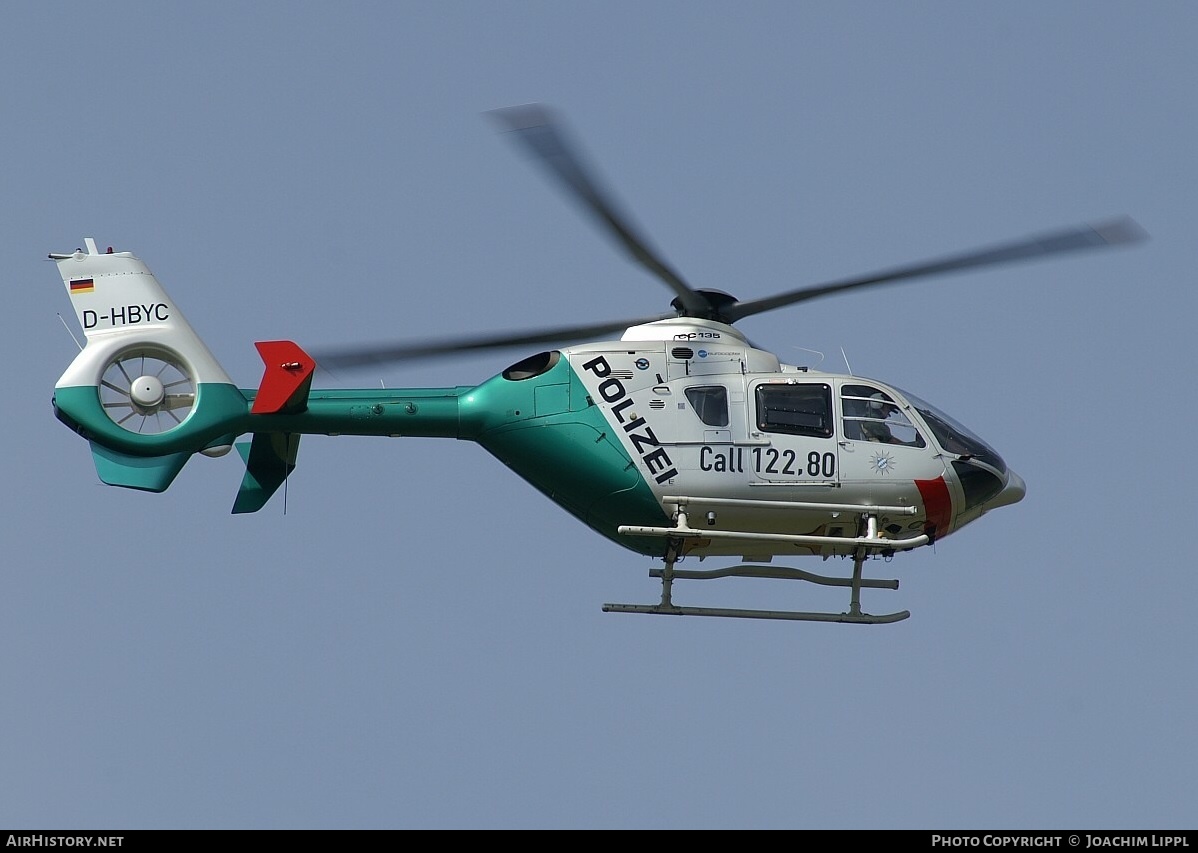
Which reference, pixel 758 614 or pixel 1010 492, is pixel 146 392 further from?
pixel 1010 492

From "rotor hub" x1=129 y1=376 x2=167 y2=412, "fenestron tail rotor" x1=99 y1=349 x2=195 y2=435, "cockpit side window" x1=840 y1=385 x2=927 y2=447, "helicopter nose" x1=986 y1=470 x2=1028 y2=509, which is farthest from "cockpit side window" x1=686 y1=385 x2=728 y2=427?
"rotor hub" x1=129 y1=376 x2=167 y2=412

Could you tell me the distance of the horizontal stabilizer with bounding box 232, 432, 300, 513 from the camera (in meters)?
22.4

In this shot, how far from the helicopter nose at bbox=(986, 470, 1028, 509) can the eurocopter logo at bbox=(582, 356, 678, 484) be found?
3790mm

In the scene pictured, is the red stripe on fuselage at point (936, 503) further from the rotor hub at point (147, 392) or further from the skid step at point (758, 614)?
the rotor hub at point (147, 392)

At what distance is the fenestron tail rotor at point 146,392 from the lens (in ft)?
71.1

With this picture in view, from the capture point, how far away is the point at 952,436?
865 inches

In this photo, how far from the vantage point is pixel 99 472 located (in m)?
21.5

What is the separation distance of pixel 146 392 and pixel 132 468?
834 mm

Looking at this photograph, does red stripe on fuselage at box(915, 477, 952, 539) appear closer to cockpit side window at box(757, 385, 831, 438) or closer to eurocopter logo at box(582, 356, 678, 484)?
cockpit side window at box(757, 385, 831, 438)

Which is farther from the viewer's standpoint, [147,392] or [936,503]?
[147,392]

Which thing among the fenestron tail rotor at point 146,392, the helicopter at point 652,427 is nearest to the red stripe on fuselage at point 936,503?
the helicopter at point 652,427

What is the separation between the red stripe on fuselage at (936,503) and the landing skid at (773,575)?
1.05 ft

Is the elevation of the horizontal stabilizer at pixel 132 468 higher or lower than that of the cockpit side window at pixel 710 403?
lower

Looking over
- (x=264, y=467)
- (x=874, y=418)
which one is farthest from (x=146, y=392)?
(x=874, y=418)
